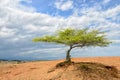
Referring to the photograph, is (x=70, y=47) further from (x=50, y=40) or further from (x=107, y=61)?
(x=107, y=61)

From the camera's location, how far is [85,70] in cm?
2206

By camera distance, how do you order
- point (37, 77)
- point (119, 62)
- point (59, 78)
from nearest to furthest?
1. point (59, 78)
2. point (37, 77)
3. point (119, 62)

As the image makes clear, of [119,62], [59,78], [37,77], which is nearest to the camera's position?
[59,78]

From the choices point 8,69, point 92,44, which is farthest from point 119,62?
point 8,69

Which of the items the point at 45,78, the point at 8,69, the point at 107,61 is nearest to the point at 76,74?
the point at 45,78

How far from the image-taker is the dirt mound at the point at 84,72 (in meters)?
21.2

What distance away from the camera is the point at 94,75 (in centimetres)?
2142

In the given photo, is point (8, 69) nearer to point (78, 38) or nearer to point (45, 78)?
point (45, 78)

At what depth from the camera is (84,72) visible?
71.4 feet

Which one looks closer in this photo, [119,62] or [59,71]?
[59,71]

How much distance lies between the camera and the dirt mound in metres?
21.2

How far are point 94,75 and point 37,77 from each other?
4.89m

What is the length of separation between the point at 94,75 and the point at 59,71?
119 inches

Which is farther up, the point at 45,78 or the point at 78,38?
the point at 78,38
